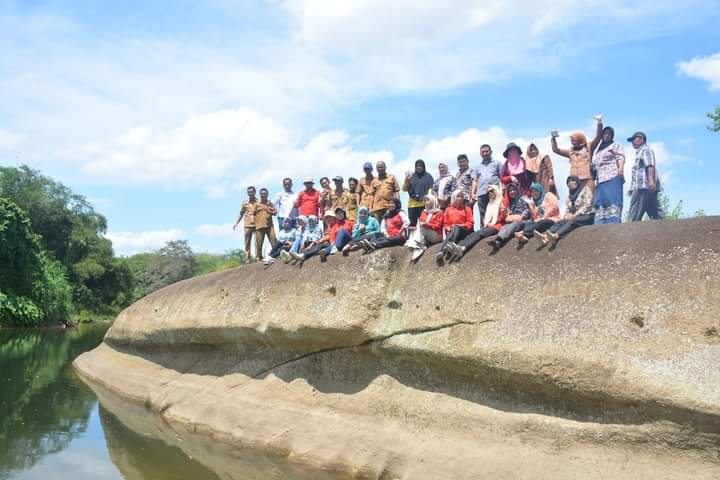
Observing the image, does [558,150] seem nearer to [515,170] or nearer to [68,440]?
[515,170]

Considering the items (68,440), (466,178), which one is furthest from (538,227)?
(68,440)

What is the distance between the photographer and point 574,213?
8.58 metres

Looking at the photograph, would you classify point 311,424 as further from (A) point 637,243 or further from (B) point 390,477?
(A) point 637,243

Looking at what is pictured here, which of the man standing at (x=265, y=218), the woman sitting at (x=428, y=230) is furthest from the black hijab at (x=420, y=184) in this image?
the man standing at (x=265, y=218)

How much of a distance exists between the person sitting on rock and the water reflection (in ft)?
18.5

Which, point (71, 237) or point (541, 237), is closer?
point (541, 237)

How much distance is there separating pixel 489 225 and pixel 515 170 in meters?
1.24

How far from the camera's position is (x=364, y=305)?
933cm

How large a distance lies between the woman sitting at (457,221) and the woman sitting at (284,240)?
4265 mm

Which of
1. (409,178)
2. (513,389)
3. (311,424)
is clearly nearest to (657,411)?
(513,389)

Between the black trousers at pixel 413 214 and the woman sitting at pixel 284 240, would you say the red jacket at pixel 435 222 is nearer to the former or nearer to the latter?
the black trousers at pixel 413 214

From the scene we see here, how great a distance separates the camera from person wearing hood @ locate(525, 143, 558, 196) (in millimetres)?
9461

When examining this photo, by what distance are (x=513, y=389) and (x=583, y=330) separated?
3.67ft

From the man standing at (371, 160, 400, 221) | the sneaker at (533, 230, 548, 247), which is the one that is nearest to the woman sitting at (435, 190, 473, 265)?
the sneaker at (533, 230, 548, 247)
